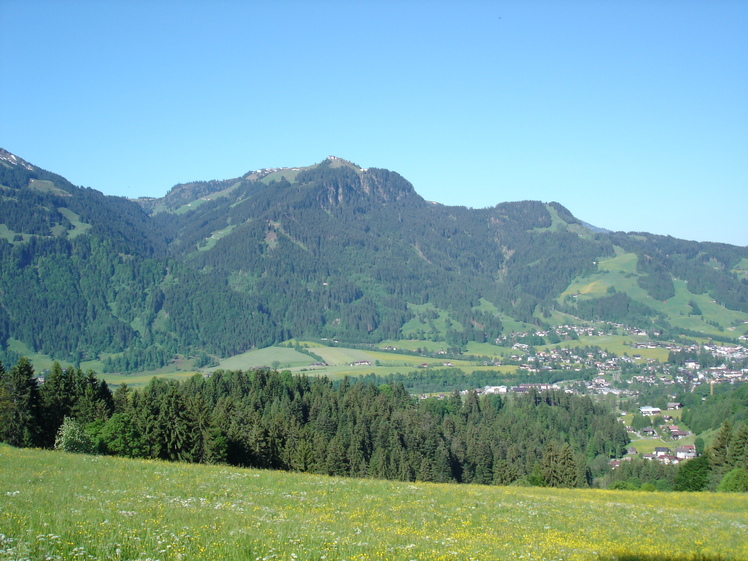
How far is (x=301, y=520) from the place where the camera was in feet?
68.5

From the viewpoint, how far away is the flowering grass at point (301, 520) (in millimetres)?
14969

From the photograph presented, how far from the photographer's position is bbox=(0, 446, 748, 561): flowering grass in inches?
589

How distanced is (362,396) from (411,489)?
73.0 meters

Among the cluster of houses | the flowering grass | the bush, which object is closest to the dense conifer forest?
the bush

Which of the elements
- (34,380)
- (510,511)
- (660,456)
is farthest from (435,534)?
(660,456)

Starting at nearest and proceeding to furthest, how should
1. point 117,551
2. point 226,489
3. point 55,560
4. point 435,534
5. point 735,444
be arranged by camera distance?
point 55,560 → point 117,551 → point 435,534 → point 226,489 → point 735,444

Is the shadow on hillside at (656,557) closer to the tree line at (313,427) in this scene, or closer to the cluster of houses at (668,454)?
the tree line at (313,427)

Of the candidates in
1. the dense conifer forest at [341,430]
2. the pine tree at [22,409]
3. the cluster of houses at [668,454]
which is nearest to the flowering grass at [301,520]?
the dense conifer forest at [341,430]

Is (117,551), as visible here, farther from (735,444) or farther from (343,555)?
(735,444)

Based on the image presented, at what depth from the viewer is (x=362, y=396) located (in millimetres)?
104688

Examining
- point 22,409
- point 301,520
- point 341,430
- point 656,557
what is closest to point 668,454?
point 341,430

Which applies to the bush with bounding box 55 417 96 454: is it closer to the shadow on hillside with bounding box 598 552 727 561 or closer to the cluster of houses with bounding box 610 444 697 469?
the shadow on hillside with bounding box 598 552 727 561

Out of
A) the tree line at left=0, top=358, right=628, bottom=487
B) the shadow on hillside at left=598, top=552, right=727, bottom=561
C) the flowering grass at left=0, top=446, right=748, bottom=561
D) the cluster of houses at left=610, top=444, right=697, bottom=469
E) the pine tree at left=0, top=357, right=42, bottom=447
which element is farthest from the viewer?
the cluster of houses at left=610, top=444, right=697, bottom=469

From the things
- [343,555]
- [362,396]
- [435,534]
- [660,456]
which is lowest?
[660,456]
